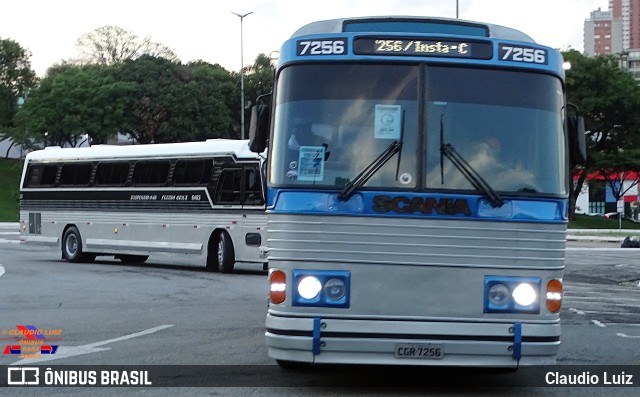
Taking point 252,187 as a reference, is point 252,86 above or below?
above

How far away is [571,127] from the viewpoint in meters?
9.64

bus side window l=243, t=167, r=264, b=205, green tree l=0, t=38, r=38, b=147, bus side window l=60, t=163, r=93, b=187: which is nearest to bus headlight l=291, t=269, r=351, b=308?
bus side window l=243, t=167, r=264, b=205

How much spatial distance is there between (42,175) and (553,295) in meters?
25.2

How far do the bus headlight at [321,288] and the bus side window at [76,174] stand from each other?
22.1 m

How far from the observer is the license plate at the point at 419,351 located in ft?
28.9

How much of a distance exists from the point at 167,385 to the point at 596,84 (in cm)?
6591

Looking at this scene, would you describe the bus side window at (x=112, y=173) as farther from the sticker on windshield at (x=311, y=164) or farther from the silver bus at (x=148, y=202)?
the sticker on windshield at (x=311, y=164)

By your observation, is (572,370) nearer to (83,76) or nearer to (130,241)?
(130,241)

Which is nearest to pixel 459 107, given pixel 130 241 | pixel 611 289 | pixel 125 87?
pixel 611 289

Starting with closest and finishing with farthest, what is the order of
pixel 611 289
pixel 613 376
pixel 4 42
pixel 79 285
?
pixel 613 376, pixel 79 285, pixel 611 289, pixel 4 42

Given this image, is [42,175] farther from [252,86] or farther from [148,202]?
[252,86]

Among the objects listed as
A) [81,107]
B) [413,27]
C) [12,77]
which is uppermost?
[12,77]

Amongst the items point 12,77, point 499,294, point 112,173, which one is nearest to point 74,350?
point 499,294

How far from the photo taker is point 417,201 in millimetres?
9023
